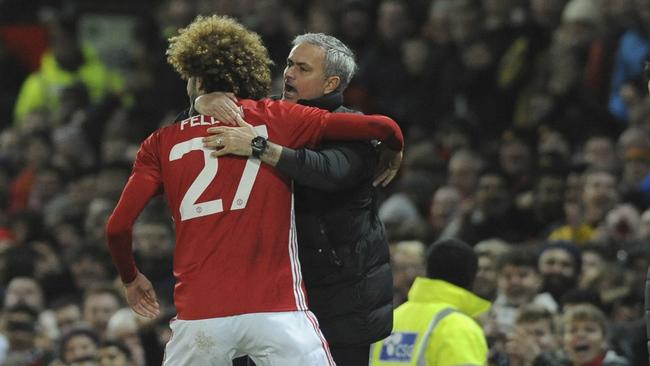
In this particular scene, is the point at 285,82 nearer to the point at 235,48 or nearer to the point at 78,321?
the point at 235,48

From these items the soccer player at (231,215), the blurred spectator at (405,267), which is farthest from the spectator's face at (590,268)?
the soccer player at (231,215)

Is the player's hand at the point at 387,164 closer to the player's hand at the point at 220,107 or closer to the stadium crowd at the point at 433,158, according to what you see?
the player's hand at the point at 220,107

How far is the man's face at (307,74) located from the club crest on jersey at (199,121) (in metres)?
0.48

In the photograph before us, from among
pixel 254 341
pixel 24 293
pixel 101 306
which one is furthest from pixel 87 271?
pixel 254 341

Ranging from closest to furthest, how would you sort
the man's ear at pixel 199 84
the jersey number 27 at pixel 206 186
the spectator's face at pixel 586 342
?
the jersey number 27 at pixel 206 186
the man's ear at pixel 199 84
the spectator's face at pixel 586 342

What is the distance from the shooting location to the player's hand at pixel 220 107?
6.03 meters

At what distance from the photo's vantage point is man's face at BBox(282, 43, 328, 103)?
6414mm

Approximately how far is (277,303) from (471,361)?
1.51 m

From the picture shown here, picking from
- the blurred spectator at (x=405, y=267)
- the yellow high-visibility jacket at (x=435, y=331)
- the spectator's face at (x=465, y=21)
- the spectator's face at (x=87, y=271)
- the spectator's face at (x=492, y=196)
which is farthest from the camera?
the spectator's face at (x=465, y=21)

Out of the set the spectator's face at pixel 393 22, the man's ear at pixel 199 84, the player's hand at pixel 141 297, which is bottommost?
the player's hand at pixel 141 297

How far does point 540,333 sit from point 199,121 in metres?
3.45

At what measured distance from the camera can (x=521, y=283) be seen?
387 inches

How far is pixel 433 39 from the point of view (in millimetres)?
13750

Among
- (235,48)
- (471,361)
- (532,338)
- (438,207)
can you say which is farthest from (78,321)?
(235,48)
